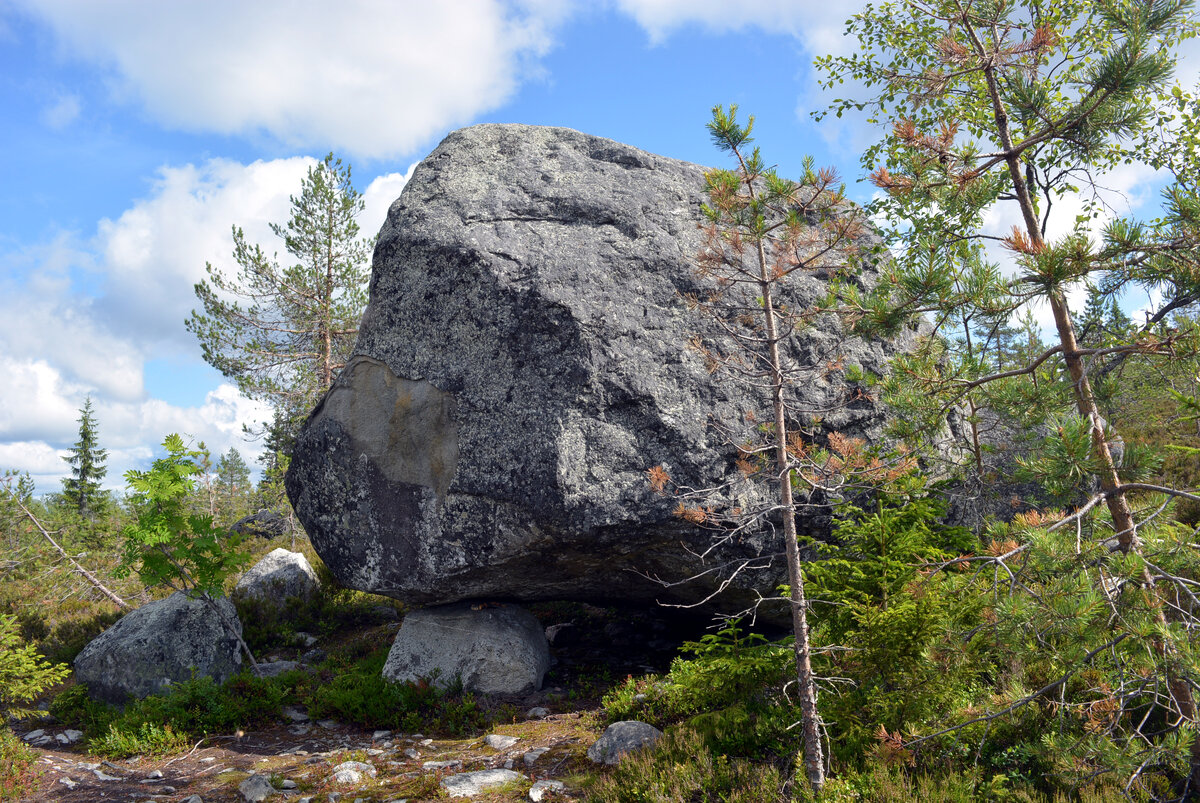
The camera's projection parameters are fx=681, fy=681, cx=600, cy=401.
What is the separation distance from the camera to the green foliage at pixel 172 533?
9703mm

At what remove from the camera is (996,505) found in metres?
9.74

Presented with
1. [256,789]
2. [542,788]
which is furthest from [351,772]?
[542,788]

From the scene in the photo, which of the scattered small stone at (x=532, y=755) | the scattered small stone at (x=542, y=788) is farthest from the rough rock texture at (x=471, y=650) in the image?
the scattered small stone at (x=542, y=788)

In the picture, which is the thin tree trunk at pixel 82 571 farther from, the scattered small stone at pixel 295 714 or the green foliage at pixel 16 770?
the scattered small stone at pixel 295 714

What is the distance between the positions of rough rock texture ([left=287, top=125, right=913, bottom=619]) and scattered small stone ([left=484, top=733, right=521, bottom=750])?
1.96 m

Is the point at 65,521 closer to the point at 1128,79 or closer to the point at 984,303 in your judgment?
the point at 984,303

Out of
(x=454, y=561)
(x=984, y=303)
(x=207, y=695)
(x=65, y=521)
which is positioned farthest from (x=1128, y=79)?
(x=65, y=521)

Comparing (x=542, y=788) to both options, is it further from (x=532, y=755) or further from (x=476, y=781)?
(x=532, y=755)

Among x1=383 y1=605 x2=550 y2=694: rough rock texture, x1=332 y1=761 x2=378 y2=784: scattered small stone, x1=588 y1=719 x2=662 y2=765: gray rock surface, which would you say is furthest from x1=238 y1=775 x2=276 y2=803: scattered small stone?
x1=588 y1=719 x2=662 y2=765: gray rock surface

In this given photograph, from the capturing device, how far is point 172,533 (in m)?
9.80

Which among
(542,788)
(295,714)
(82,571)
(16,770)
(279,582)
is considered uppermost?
(82,571)

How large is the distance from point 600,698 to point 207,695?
17.6ft

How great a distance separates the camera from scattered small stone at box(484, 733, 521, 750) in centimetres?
777

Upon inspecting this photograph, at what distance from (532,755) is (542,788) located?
35.1 inches
